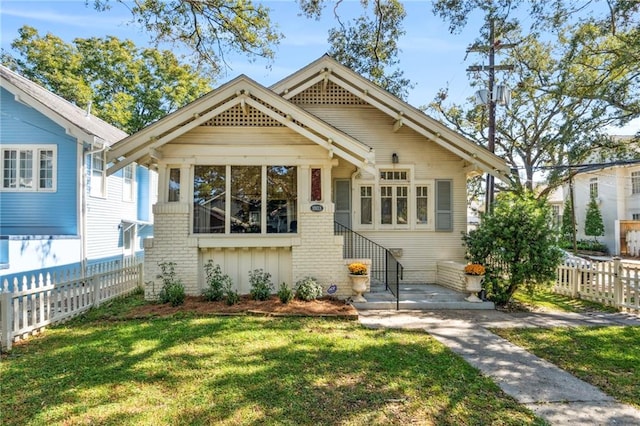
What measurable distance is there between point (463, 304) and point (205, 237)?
6.41 meters

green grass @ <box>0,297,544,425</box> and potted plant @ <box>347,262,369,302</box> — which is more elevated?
potted plant @ <box>347,262,369,302</box>

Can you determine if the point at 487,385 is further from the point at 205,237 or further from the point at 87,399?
the point at 205,237

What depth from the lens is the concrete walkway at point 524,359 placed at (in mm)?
3752

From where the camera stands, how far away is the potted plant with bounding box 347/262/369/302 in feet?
27.4

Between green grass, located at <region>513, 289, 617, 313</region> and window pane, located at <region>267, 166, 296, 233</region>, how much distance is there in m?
6.44

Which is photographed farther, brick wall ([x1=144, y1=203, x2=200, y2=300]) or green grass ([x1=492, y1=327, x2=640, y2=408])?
brick wall ([x1=144, y1=203, x2=200, y2=300])

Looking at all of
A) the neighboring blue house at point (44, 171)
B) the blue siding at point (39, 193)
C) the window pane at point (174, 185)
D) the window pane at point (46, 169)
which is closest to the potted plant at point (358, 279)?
the window pane at point (174, 185)

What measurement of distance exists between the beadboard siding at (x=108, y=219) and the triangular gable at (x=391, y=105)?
313 inches

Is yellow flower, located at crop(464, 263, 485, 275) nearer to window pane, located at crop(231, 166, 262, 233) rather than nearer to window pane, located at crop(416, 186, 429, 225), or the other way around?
window pane, located at crop(416, 186, 429, 225)

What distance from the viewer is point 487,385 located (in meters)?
4.31

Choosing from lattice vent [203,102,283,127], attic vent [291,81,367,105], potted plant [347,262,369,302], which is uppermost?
attic vent [291,81,367,105]

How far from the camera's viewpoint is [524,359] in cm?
524

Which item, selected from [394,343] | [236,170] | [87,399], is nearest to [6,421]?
[87,399]

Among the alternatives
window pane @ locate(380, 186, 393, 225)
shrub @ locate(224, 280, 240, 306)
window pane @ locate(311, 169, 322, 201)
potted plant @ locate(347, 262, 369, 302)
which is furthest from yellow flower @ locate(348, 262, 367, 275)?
window pane @ locate(380, 186, 393, 225)
